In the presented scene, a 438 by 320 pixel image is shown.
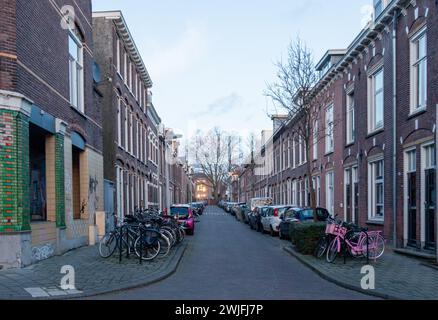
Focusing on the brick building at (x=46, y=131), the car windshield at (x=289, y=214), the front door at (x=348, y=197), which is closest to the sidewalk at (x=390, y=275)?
the brick building at (x=46, y=131)

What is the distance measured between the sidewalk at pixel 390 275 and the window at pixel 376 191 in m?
4.37

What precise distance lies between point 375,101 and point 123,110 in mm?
13818

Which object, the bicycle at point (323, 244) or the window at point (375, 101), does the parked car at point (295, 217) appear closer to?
the window at point (375, 101)

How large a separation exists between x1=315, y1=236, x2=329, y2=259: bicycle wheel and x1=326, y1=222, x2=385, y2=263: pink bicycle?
51cm

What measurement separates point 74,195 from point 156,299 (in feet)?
31.9

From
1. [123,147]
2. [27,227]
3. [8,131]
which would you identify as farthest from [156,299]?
[123,147]

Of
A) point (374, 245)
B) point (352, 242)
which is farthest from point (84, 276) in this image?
point (374, 245)

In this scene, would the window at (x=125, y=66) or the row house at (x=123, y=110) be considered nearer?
the row house at (x=123, y=110)

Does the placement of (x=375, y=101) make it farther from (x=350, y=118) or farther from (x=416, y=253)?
(x=416, y=253)

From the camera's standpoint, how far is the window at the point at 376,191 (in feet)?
59.5

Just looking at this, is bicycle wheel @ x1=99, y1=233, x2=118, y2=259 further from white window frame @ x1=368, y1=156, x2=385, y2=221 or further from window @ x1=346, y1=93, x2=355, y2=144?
window @ x1=346, y1=93, x2=355, y2=144

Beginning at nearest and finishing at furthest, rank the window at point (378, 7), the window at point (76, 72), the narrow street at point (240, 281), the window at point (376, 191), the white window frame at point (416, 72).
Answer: the narrow street at point (240, 281) < the white window frame at point (416, 72) < the window at point (76, 72) < the window at point (378, 7) < the window at point (376, 191)

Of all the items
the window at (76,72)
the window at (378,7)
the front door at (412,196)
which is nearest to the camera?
the front door at (412,196)

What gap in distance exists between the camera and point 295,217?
68.5 ft
